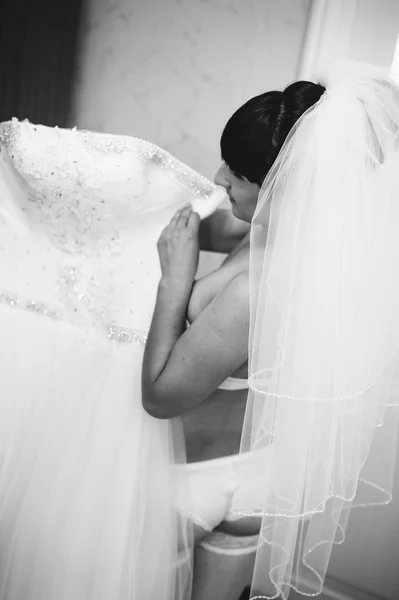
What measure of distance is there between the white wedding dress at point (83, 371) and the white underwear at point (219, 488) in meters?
0.03

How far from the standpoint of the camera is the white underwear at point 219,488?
38.6 inches

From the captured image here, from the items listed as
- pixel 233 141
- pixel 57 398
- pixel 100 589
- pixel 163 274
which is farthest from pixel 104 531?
pixel 233 141

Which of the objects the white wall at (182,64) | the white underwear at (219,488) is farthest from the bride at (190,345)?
the white wall at (182,64)

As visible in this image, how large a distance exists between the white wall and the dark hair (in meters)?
0.67

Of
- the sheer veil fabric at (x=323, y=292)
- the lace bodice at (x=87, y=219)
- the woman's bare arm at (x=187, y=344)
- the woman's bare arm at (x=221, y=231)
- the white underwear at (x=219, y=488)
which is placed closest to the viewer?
the sheer veil fabric at (x=323, y=292)

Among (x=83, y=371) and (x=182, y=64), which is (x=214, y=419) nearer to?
(x=83, y=371)

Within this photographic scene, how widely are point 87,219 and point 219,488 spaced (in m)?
0.59

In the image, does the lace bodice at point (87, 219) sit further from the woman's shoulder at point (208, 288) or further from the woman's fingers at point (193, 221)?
the woman's shoulder at point (208, 288)

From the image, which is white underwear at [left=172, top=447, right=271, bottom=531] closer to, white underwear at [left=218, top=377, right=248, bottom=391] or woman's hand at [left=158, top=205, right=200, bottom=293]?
Answer: white underwear at [left=218, top=377, right=248, bottom=391]

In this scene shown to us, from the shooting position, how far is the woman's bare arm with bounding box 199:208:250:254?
4.18 feet

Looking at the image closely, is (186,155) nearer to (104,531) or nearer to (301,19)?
(301,19)

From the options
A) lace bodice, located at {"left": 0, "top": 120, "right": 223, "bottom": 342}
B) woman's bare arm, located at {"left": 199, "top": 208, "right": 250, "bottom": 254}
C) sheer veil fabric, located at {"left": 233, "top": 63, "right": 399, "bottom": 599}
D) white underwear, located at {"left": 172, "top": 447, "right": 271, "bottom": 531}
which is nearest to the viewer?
sheer veil fabric, located at {"left": 233, "top": 63, "right": 399, "bottom": 599}

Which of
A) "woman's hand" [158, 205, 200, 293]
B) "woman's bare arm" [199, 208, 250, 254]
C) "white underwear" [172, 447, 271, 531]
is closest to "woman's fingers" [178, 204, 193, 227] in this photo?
"woman's hand" [158, 205, 200, 293]

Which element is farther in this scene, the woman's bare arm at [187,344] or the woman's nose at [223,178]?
the woman's nose at [223,178]
